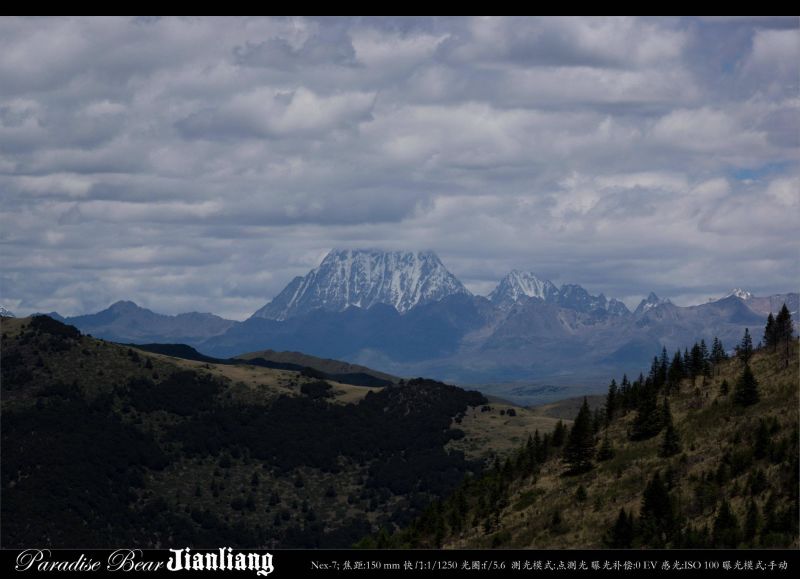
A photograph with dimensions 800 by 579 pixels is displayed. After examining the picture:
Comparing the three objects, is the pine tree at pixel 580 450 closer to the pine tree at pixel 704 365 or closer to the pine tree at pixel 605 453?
the pine tree at pixel 605 453

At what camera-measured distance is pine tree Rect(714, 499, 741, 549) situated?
Answer: 10300 centimetres

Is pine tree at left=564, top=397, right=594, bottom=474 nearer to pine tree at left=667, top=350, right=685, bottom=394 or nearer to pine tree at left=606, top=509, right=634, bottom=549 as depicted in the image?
pine tree at left=667, top=350, right=685, bottom=394

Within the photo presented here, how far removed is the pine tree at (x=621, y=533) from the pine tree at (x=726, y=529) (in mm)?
9993

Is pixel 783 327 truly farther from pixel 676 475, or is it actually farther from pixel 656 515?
pixel 656 515

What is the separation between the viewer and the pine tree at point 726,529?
338ft

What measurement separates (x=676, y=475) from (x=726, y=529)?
2001cm

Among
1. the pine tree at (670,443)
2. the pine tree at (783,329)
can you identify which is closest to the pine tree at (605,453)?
the pine tree at (670,443)

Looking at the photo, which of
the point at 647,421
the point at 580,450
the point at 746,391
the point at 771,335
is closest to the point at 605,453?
the point at 580,450
